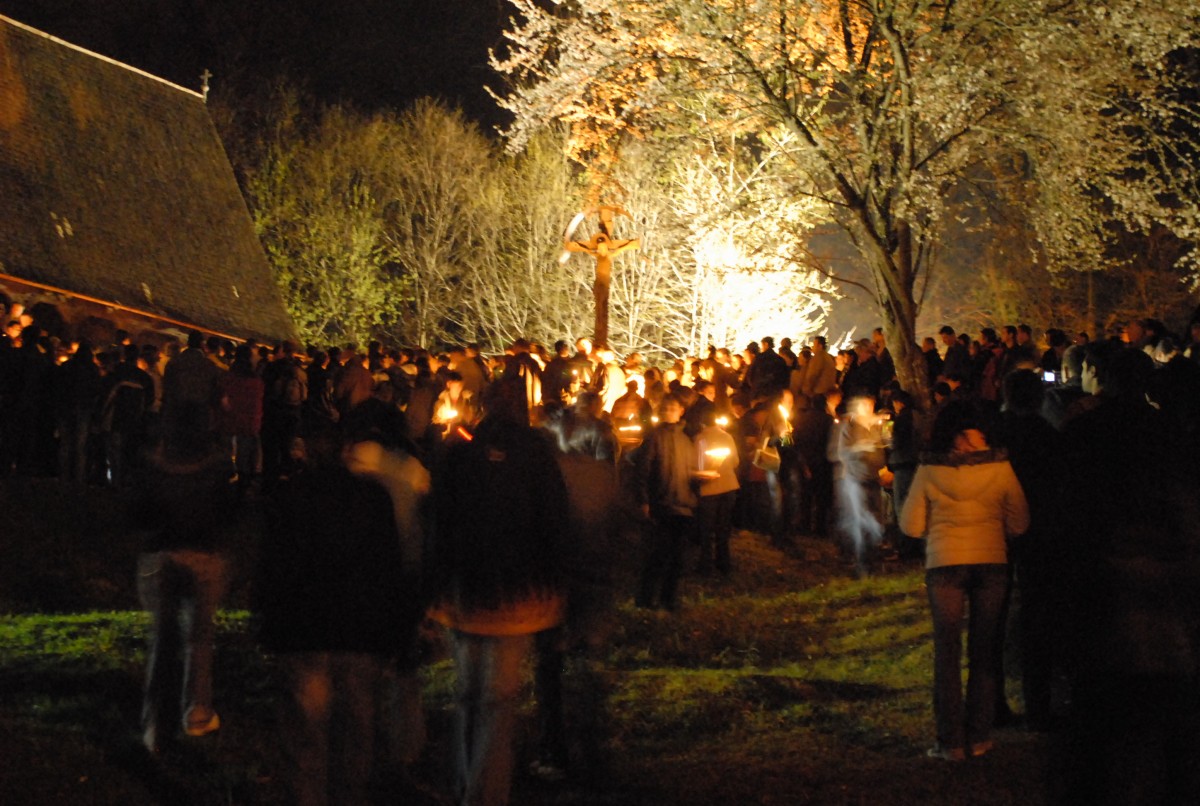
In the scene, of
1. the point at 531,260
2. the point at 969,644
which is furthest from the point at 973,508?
the point at 531,260

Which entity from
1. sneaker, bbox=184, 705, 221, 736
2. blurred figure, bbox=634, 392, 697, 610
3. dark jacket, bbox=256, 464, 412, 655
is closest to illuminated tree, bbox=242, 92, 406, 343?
blurred figure, bbox=634, 392, 697, 610

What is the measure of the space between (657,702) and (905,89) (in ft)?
33.9

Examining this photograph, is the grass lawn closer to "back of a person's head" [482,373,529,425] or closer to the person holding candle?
the person holding candle

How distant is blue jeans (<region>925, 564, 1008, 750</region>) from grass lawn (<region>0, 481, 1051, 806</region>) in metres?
0.22

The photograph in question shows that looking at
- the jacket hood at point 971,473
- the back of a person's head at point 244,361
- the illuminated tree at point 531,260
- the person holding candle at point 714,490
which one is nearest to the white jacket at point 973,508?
the jacket hood at point 971,473

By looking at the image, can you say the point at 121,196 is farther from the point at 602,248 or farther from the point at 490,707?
the point at 490,707

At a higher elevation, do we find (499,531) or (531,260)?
(531,260)

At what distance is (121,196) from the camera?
3719 centimetres

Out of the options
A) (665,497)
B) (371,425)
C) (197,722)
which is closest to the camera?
(371,425)

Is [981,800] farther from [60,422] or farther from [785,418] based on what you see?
[60,422]

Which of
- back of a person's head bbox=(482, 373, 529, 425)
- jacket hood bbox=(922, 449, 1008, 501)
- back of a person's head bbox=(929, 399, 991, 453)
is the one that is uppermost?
back of a person's head bbox=(482, 373, 529, 425)

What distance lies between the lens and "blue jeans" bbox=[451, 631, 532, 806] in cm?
623

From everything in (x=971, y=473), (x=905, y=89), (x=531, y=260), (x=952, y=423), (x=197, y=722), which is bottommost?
(x=197, y=722)

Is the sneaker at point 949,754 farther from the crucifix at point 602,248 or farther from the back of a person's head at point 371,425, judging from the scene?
the crucifix at point 602,248
